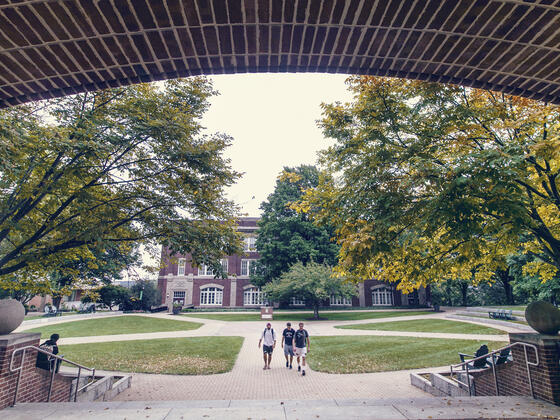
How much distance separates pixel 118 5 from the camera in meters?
2.27

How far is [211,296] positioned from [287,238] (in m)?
14.6

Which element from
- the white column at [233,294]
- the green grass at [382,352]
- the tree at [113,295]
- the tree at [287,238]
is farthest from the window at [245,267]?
the green grass at [382,352]

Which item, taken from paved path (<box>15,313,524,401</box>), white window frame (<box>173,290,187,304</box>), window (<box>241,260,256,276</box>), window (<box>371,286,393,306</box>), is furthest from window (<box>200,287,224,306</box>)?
paved path (<box>15,313,524,401</box>)

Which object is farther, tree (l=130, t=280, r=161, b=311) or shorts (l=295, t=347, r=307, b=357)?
tree (l=130, t=280, r=161, b=311)

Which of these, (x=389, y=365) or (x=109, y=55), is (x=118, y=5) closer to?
(x=109, y=55)

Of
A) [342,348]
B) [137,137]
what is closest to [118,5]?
[137,137]

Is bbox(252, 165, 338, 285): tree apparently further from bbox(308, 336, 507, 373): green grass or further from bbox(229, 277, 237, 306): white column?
bbox(308, 336, 507, 373): green grass

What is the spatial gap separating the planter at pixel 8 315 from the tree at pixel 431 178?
615 centimetres

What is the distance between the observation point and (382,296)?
40.6m

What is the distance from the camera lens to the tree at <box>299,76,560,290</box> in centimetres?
516

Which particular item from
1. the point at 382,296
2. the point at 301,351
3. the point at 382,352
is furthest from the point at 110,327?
the point at 382,296

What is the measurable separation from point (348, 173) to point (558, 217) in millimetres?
5021

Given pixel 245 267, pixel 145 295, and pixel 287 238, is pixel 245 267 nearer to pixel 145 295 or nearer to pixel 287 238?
pixel 287 238

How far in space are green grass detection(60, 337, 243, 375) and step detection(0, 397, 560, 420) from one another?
526cm
